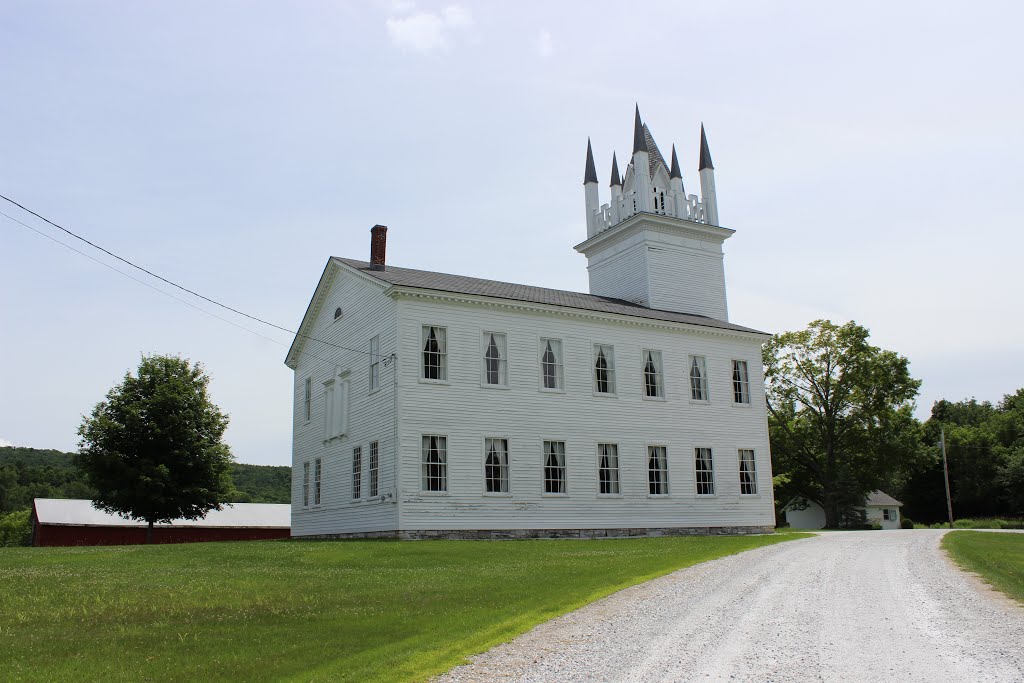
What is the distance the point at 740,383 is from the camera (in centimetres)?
3625

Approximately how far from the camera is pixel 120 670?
351 inches

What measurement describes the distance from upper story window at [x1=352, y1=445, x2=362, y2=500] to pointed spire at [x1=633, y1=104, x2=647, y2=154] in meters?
18.8

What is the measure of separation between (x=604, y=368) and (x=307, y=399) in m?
12.5

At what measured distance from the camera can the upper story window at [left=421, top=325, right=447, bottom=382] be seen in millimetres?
28500

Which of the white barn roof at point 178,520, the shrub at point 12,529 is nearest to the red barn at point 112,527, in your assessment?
the white barn roof at point 178,520

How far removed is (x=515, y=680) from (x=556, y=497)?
21.7 m

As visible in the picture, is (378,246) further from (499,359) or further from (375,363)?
(499,359)

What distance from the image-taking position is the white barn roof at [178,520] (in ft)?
174

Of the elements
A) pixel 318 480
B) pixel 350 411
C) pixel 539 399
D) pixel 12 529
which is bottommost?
pixel 12 529

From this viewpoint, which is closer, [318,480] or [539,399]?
[539,399]

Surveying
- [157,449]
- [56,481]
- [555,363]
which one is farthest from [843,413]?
[56,481]

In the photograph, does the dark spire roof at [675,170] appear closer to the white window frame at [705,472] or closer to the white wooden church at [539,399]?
the white wooden church at [539,399]

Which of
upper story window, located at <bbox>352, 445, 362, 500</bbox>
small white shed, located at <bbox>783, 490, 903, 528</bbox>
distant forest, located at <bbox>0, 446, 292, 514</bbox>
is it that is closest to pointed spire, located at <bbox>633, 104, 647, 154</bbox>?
upper story window, located at <bbox>352, 445, 362, 500</bbox>

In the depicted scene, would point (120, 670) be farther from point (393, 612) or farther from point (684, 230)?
point (684, 230)
